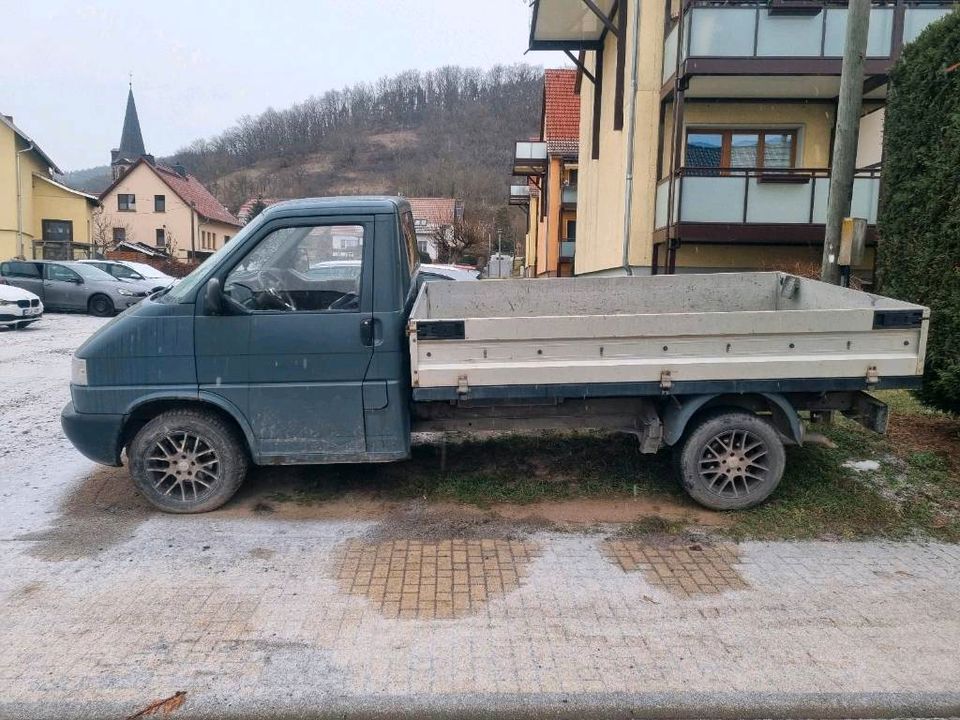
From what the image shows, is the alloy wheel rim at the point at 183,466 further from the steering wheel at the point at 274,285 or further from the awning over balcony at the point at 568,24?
the awning over balcony at the point at 568,24

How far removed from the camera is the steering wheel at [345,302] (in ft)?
17.1

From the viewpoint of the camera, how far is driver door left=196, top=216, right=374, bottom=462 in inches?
203

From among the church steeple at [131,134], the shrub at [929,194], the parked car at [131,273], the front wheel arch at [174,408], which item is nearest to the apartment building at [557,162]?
the parked car at [131,273]

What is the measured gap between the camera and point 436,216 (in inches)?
2489

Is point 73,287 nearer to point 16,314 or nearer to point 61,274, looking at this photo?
point 61,274

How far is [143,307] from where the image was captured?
208 inches

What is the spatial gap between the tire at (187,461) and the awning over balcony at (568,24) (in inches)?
505

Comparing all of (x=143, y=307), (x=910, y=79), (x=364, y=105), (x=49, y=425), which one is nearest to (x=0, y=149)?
(x=49, y=425)

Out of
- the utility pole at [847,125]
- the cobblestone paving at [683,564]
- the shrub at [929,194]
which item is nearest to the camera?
the cobblestone paving at [683,564]

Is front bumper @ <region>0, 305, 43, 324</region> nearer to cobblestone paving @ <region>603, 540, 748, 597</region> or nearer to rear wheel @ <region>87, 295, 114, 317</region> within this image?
rear wheel @ <region>87, 295, 114, 317</region>

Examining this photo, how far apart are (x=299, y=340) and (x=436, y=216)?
195ft

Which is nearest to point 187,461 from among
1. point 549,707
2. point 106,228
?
point 549,707

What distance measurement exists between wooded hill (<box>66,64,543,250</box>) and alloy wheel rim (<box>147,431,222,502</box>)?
60.1 m

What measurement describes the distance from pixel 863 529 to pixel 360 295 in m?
3.79
